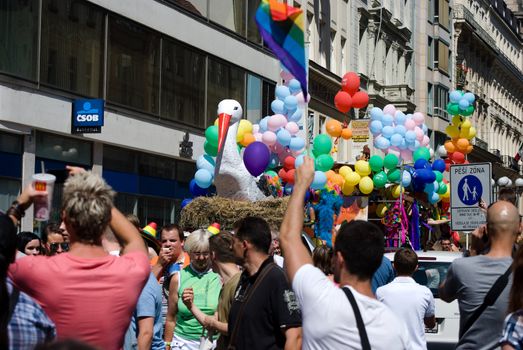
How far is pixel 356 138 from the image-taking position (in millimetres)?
26125

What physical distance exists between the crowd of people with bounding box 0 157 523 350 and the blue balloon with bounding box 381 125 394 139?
1480 centimetres

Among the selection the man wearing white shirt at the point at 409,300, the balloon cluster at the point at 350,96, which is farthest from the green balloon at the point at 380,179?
the man wearing white shirt at the point at 409,300

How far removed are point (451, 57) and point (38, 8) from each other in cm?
4634

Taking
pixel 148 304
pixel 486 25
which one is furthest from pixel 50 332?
pixel 486 25

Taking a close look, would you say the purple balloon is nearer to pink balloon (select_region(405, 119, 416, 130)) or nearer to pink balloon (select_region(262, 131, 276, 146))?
pink balloon (select_region(262, 131, 276, 146))

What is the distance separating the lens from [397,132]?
22.7 meters

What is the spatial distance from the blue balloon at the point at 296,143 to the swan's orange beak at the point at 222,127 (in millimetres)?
1173

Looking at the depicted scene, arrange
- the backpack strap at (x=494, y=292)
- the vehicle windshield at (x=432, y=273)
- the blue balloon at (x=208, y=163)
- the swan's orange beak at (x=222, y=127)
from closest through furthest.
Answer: the backpack strap at (x=494, y=292) → the vehicle windshield at (x=432, y=273) → the swan's orange beak at (x=222, y=127) → the blue balloon at (x=208, y=163)

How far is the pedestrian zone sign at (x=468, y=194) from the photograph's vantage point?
637 inches

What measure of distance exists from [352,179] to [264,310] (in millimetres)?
14578

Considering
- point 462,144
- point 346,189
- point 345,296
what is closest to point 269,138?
point 346,189

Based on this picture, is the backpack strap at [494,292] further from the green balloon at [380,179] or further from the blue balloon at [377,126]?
the blue balloon at [377,126]

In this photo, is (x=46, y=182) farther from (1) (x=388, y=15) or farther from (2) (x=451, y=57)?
(2) (x=451, y=57)

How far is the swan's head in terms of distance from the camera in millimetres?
18078
